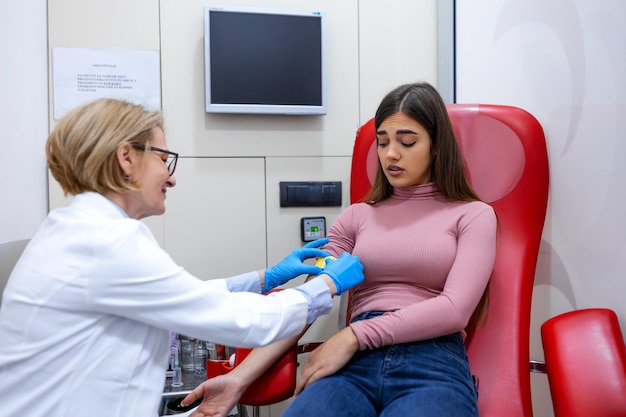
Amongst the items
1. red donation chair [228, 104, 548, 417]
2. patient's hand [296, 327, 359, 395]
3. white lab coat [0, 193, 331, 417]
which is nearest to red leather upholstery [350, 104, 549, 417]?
red donation chair [228, 104, 548, 417]

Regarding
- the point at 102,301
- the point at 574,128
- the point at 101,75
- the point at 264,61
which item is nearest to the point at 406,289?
the point at 574,128

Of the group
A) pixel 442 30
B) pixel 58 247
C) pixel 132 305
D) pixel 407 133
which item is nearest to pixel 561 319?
pixel 407 133

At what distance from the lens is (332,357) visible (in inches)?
51.3

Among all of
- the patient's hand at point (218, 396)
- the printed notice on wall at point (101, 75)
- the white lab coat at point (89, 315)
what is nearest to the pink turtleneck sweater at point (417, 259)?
the patient's hand at point (218, 396)

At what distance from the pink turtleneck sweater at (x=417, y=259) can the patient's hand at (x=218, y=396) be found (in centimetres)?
35

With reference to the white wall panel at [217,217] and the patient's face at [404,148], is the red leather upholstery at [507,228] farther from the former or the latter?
the white wall panel at [217,217]

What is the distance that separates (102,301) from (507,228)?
3.92ft

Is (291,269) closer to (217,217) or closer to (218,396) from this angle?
(218,396)

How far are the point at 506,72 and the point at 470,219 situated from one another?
2.55ft

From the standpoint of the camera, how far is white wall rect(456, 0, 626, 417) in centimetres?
142

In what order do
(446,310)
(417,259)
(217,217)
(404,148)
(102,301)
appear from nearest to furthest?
(102,301) → (446,310) → (417,259) → (404,148) → (217,217)

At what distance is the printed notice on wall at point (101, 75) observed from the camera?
6.78 feet

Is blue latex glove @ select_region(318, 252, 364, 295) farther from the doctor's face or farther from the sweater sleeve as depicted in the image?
the doctor's face

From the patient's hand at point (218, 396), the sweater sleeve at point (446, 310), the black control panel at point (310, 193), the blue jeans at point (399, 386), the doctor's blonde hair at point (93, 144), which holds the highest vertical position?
the doctor's blonde hair at point (93, 144)
